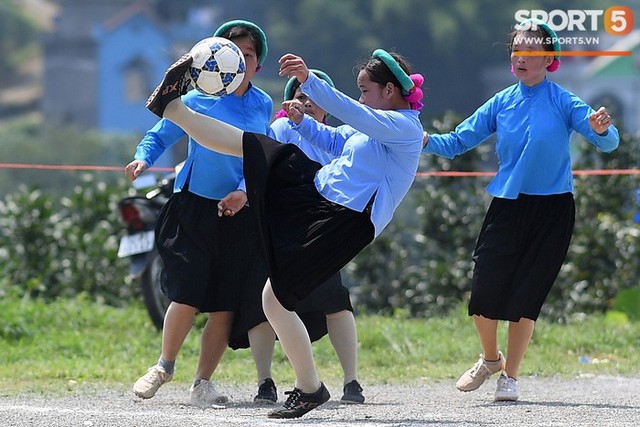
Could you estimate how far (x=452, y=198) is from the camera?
10391 mm

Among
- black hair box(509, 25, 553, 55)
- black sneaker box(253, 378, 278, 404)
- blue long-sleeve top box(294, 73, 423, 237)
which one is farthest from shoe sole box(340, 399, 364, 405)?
black hair box(509, 25, 553, 55)

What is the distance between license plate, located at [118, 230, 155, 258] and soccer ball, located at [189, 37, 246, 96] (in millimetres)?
3180

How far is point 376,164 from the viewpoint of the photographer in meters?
5.23

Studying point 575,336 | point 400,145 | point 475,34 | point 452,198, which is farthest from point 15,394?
point 475,34

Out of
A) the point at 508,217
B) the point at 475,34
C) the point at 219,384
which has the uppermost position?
the point at 475,34

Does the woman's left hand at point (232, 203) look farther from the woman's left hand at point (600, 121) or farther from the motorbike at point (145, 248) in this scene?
the motorbike at point (145, 248)

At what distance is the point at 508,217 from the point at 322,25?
43.4m

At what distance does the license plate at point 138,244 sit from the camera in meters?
8.51

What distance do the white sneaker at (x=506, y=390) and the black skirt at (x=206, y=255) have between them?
1134mm

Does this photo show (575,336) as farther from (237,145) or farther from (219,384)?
(237,145)

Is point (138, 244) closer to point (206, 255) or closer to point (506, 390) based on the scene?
point (206, 255)

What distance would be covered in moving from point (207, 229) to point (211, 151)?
13.1 inches

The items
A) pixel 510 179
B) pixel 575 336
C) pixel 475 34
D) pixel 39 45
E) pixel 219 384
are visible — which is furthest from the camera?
pixel 39 45

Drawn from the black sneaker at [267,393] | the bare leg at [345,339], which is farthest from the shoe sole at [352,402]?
the black sneaker at [267,393]
